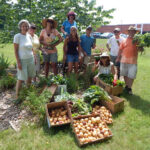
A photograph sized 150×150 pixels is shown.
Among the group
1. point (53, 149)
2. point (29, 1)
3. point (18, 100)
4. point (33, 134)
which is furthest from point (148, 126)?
point (29, 1)

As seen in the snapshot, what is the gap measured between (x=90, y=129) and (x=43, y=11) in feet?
16.2

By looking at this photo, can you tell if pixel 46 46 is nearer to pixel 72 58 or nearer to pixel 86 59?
pixel 72 58

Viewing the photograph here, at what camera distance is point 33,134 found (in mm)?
3021

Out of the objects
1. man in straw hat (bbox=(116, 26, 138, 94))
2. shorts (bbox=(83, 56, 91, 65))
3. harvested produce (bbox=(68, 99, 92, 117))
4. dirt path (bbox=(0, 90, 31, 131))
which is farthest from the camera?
shorts (bbox=(83, 56, 91, 65))

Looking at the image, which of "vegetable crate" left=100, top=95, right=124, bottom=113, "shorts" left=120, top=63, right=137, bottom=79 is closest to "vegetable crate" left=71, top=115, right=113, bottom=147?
"vegetable crate" left=100, top=95, right=124, bottom=113

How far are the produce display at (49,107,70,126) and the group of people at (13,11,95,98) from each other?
1.18 meters

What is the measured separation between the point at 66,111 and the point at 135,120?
1.55 m

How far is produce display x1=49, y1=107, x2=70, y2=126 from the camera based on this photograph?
10.4 feet

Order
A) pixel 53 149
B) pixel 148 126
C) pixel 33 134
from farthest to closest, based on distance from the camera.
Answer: pixel 148 126 < pixel 33 134 < pixel 53 149

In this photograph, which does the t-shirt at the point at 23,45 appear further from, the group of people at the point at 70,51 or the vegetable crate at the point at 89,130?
the vegetable crate at the point at 89,130

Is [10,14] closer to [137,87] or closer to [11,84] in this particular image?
[11,84]

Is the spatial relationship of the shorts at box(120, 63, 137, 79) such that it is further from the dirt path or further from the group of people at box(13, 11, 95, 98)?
the dirt path

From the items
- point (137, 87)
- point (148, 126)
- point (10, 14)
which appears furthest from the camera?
point (10, 14)

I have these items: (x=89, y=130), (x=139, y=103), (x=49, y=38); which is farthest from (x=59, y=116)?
(x=49, y=38)
